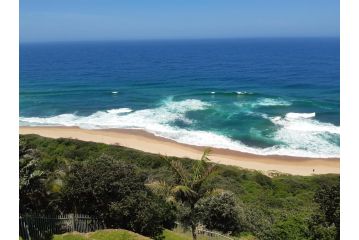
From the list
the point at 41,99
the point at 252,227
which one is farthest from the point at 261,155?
the point at 41,99

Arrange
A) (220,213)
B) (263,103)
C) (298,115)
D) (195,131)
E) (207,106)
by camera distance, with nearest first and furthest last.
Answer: (220,213)
(195,131)
(298,115)
(207,106)
(263,103)

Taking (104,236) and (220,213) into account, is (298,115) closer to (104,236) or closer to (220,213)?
(220,213)

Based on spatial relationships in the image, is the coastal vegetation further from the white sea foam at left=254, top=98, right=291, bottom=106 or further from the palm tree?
the white sea foam at left=254, top=98, right=291, bottom=106

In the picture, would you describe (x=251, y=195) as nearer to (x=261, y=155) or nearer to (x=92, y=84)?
(x=261, y=155)

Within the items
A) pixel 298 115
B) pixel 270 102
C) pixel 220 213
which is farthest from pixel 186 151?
pixel 270 102

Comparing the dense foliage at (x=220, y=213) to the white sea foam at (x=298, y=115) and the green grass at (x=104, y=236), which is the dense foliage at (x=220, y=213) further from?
the white sea foam at (x=298, y=115)

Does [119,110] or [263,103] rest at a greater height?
[263,103]
